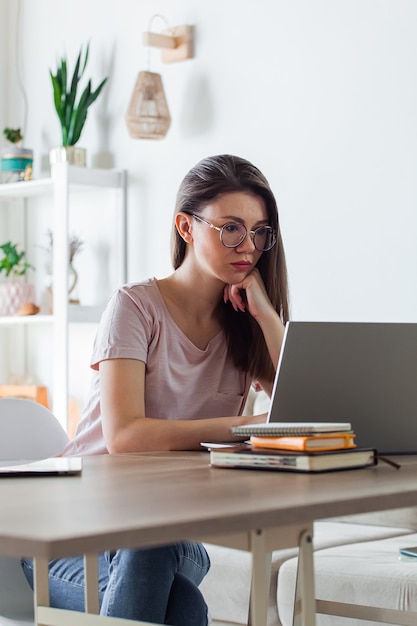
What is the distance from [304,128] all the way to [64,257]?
1.12 metres

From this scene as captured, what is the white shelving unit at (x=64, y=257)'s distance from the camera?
409 centimetres

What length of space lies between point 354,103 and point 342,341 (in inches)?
75.0

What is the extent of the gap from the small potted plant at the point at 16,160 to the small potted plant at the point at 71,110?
0.72ft

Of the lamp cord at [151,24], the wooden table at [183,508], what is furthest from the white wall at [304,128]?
the wooden table at [183,508]

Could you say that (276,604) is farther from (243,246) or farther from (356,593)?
(243,246)

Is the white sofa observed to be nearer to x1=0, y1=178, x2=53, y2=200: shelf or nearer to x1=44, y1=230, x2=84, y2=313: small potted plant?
x1=44, y1=230, x2=84, y2=313: small potted plant

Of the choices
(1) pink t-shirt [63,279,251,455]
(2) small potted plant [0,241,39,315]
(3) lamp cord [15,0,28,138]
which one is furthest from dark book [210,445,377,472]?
(3) lamp cord [15,0,28,138]

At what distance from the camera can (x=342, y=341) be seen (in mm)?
1686

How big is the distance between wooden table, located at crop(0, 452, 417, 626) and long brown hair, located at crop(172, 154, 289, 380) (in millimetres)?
584

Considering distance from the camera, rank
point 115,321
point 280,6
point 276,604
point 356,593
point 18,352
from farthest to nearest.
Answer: point 18,352
point 280,6
point 276,604
point 356,593
point 115,321

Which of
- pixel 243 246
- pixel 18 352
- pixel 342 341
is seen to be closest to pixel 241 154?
pixel 18 352

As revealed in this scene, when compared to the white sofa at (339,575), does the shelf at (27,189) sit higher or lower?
higher

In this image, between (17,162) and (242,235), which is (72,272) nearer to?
(17,162)

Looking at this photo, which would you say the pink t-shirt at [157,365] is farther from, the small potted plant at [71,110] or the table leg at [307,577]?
the small potted plant at [71,110]
